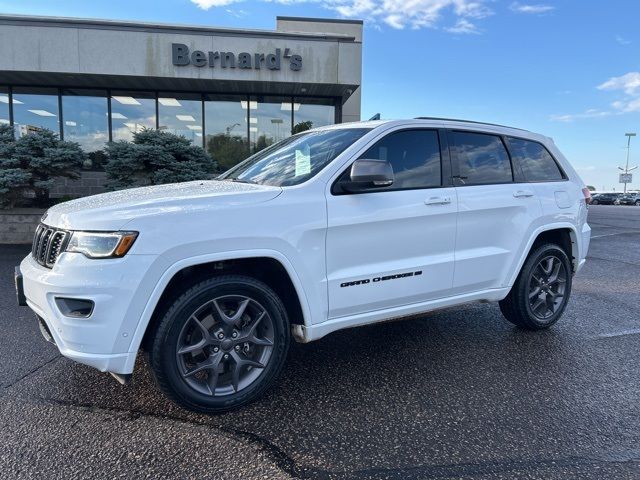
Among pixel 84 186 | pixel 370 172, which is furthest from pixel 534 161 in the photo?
pixel 84 186

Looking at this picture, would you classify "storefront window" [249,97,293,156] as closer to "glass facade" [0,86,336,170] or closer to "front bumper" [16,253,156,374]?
"glass facade" [0,86,336,170]

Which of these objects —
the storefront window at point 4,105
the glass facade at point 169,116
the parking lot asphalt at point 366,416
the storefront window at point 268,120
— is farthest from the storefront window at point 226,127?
the parking lot asphalt at point 366,416

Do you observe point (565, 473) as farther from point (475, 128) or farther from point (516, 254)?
point (475, 128)

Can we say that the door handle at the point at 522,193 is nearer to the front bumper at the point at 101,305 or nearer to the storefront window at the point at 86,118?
the front bumper at the point at 101,305

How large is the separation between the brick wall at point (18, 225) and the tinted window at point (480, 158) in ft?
29.3

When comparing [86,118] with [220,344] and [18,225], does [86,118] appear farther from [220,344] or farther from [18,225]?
[220,344]

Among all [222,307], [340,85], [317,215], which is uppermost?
[340,85]

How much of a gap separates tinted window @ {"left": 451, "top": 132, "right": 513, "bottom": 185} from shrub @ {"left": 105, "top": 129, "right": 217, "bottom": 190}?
7851mm

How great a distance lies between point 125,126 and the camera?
14.1 meters

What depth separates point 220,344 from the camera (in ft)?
9.21

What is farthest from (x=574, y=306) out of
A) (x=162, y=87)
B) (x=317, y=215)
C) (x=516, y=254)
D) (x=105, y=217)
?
(x=162, y=87)

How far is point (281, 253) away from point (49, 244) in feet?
4.61

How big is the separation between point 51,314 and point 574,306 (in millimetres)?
5403

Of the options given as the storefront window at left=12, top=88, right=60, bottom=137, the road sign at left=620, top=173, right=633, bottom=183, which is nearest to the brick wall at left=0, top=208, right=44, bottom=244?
the storefront window at left=12, top=88, right=60, bottom=137
